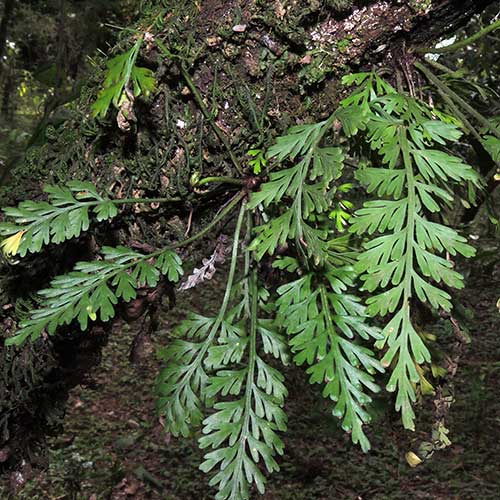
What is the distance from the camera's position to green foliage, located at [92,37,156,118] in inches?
36.4

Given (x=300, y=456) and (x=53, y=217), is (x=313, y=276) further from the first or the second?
(x=300, y=456)

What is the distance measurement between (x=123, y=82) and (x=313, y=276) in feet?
1.60

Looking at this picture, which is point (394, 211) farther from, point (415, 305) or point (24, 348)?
point (24, 348)

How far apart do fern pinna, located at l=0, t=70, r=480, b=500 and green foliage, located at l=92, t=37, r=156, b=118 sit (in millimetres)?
19

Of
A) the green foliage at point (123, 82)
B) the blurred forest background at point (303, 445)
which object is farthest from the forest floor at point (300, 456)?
the green foliage at point (123, 82)

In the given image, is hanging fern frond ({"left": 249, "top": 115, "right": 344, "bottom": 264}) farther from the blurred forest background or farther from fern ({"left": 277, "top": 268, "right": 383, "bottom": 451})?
the blurred forest background

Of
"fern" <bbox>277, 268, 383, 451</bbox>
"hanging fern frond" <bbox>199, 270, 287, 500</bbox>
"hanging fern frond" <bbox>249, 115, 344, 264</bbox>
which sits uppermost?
"hanging fern frond" <bbox>249, 115, 344, 264</bbox>

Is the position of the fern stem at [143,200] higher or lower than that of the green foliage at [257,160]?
lower

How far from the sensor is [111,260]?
1.13m

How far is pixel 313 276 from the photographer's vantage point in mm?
1079

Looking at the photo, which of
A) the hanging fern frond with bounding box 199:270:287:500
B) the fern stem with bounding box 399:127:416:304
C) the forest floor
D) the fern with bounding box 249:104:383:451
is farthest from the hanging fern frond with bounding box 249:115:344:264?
the forest floor

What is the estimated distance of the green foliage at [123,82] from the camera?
926mm

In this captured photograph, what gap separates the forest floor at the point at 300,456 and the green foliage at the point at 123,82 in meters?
2.73

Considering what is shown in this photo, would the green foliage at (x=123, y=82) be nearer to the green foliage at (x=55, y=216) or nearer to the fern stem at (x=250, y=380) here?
the green foliage at (x=55, y=216)
